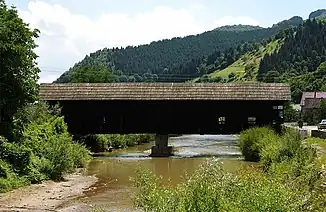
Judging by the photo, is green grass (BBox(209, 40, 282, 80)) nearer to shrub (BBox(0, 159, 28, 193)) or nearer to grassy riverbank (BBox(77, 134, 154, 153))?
grassy riverbank (BBox(77, 134, 154, 153))

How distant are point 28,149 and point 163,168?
356 inches

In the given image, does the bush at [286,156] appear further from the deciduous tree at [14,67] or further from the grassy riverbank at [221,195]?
the deciduous tree at [14,67]

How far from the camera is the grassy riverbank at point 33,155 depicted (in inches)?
876

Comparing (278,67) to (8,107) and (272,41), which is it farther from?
(8,107)

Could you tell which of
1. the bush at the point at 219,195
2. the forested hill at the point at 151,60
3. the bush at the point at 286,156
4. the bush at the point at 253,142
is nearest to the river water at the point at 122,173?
the bush at the point at 253,142

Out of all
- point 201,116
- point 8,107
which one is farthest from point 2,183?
point 201,116

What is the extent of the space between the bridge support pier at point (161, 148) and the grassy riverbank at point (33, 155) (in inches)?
310

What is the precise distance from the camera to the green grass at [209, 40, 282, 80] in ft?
486

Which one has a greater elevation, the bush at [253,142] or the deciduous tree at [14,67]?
the deciduous tree at [14,67]

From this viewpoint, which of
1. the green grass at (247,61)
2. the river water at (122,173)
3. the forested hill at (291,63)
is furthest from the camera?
the green grass at (247,61)

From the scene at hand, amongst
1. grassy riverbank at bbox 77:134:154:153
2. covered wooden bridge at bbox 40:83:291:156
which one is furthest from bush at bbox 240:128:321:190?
grassy riverbank at bbox 77:134:154:153

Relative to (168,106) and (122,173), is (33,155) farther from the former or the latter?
(168,106)

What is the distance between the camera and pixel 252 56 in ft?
527

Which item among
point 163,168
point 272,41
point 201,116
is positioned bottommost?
point 163,168
